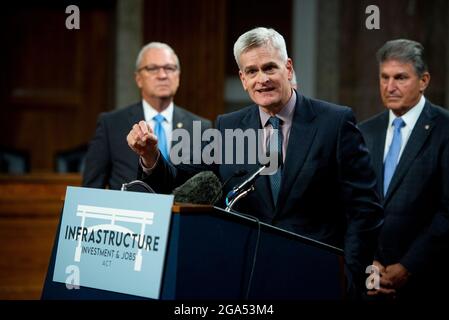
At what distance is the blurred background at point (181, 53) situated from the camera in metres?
7.41

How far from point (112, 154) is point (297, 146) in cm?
160

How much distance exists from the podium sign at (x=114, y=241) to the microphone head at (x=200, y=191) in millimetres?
215

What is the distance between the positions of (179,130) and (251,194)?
148 cm

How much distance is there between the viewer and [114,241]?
2.45 metres

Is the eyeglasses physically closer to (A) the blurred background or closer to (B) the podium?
(B) the podium

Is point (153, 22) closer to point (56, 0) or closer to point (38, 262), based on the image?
point (56, 0)

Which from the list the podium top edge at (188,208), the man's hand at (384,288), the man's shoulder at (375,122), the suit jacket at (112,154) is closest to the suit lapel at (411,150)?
the man's shoulder at (375,122)

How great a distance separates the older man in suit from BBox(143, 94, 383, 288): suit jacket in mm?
663

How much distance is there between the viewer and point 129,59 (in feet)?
24.7

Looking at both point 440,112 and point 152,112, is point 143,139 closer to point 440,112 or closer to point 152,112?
point 440,112

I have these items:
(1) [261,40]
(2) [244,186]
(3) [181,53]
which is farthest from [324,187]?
(3) [181,53]

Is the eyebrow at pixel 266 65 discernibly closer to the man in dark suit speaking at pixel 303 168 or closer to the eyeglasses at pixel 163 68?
the man in dark suit speaking at pixel 303 168
